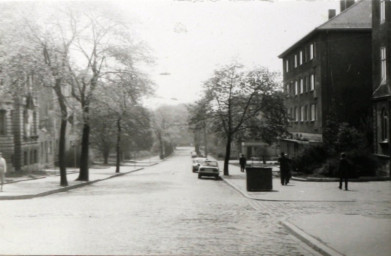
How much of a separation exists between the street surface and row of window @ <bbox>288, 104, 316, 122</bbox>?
25.4 meters

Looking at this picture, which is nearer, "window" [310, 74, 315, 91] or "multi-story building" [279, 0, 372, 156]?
"multi-story building" [279, 0, 372, 156]

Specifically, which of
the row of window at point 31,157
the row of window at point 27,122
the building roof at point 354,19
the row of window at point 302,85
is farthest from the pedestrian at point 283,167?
the row of window at point 31,157

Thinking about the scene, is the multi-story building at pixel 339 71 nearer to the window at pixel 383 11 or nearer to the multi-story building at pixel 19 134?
the window at pixel 383 11

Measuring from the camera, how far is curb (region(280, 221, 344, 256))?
355 inches

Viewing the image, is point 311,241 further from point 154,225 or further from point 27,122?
point 27,122

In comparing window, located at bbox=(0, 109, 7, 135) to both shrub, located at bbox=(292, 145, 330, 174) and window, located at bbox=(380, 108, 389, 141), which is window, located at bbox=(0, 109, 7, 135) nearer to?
shrub, located at bbox=(292, 145, 330, 174)

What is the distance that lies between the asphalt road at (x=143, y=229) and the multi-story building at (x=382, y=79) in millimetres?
13898

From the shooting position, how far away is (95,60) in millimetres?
29047

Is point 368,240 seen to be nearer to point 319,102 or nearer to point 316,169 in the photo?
point 316,169

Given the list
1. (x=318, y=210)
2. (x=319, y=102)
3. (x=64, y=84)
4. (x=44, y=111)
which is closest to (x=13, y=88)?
(x=64, y=84)

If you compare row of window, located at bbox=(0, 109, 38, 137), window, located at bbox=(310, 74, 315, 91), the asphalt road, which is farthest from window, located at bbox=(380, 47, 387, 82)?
row of window, located at bbox=(0, 109, 38, 137)

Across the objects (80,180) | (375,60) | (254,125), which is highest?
(375,60)

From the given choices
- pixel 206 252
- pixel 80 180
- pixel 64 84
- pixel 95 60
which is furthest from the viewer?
pixel 80 180

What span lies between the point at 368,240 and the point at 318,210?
19.0 ft
